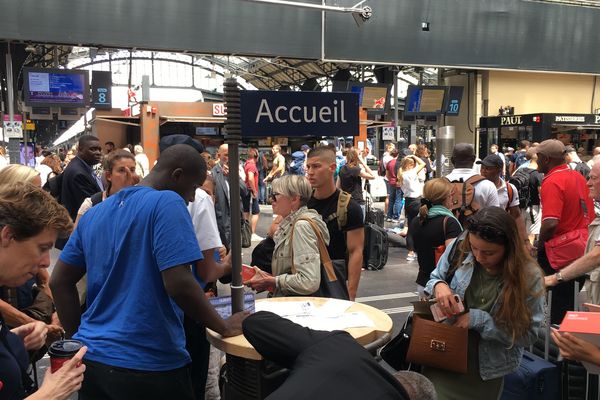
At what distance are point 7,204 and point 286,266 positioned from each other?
1709 mm

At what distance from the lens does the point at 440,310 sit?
8.99ft

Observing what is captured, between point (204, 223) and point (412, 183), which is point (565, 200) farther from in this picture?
point (412, 183)

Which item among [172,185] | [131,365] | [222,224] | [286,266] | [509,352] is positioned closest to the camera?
[131,365]

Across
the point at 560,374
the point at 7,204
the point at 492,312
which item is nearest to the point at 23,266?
the point at 7,204

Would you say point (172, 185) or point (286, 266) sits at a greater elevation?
point (172, 185)

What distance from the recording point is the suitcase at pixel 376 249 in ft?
27.7

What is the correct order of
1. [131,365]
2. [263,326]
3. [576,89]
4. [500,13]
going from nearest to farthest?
[263,326] → [131,365] → [500,13] → [576,89]

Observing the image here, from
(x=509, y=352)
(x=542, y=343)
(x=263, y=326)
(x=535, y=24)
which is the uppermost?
(x=535, y=24)

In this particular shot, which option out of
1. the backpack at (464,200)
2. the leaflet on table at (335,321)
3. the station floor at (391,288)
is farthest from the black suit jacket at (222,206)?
the leaflet on table at (335,321)

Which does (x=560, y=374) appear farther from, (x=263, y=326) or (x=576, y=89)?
(x=576, y=89)

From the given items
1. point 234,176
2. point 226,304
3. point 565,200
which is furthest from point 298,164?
point 234,176

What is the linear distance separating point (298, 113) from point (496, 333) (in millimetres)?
1434

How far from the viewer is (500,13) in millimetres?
24078

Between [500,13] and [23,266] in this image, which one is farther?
[500,13]
